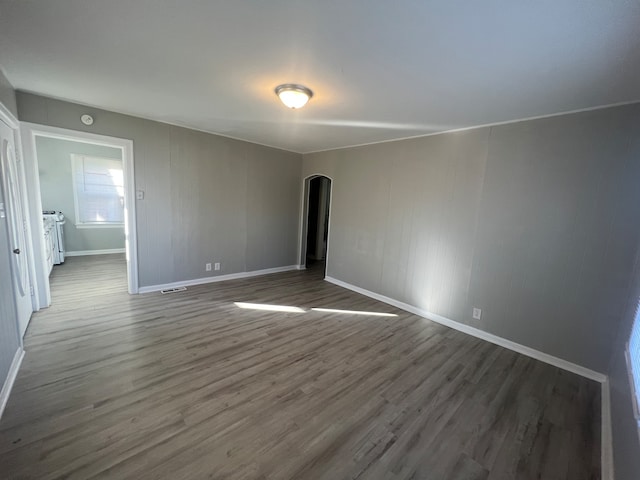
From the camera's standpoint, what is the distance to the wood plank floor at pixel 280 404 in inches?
60.0

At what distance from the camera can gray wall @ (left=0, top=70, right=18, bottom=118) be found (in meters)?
2.33

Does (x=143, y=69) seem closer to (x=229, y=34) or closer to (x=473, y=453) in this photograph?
(x=229, y=34)

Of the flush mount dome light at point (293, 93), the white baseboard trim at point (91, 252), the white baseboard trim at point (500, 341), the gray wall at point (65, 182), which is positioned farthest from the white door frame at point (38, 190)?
→ the white baseboard trim at point (500, 341)

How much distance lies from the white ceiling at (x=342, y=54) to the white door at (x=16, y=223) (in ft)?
2.30

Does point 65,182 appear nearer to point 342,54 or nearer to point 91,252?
point 91,252

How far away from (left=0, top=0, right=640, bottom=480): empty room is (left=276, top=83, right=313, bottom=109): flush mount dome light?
→ 19mm

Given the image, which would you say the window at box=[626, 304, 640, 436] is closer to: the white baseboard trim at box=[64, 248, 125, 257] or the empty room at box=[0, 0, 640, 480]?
the empty room at box=[0, 0, 640, 480]

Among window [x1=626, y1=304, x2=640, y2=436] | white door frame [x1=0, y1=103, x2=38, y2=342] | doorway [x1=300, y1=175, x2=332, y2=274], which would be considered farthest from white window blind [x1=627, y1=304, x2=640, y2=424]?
white door frame [x1=0, y1=103, x2=38, y2=342]

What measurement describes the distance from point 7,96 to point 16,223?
4.01 feet

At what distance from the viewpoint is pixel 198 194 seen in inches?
169

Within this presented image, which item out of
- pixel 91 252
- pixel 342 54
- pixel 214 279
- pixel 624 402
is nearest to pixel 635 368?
pixel 624 402

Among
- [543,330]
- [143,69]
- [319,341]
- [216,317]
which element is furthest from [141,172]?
[543,330]

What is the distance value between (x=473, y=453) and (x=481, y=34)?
8.39ft

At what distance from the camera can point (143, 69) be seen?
2.23 metres
